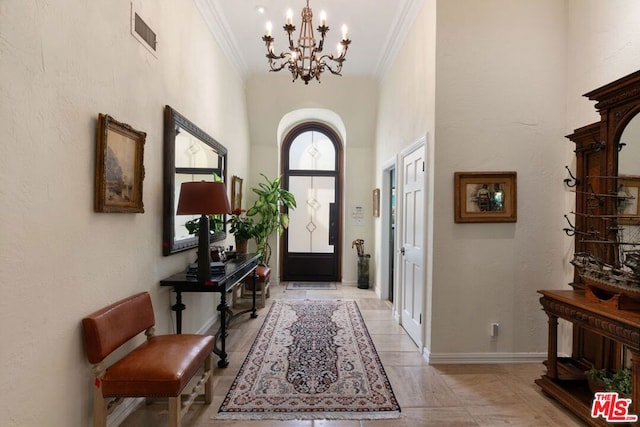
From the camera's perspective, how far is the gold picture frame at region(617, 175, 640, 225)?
7.60ft

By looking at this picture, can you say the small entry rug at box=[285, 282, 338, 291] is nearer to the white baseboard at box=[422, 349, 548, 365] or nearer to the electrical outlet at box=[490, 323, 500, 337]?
the white baseboard at box=[422, 349, 548, 365]

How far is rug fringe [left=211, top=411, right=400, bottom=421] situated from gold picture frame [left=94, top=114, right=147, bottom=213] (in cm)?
158

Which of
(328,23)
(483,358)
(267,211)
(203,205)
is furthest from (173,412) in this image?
(328,23)

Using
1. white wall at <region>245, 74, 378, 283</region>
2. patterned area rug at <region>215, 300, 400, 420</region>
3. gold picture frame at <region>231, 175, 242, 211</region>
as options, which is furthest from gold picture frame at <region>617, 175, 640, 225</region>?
white wall at <region>245, 74, 378, 283</region>

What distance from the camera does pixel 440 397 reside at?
2.60 metres

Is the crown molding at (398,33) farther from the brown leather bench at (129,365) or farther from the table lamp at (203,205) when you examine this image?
the brown leather bench at (129,365)

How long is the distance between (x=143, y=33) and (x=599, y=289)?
374 centimetres

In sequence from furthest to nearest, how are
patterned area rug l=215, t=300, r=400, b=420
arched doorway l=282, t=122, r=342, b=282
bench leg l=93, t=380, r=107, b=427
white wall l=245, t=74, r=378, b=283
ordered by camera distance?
arched doorway l=282, t=122, r=342, b=282
white wall l=245, t=74, r=378, b=283
patterned area rug l=215, t=300, r=400, b=420
bench leg l=93, t=380, r=107, b=427

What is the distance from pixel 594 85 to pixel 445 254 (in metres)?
1.90

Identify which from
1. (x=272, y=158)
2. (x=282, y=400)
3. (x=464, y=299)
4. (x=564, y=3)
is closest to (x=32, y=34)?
(x=282, y=400)

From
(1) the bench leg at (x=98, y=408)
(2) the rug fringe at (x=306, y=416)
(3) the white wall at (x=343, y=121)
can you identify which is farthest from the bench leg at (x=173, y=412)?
(3) the white wall at (x=343, y=121)

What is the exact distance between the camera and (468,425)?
2.26m

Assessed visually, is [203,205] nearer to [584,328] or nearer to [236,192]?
[236,192]

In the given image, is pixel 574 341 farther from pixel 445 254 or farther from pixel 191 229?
pixel 191 229
